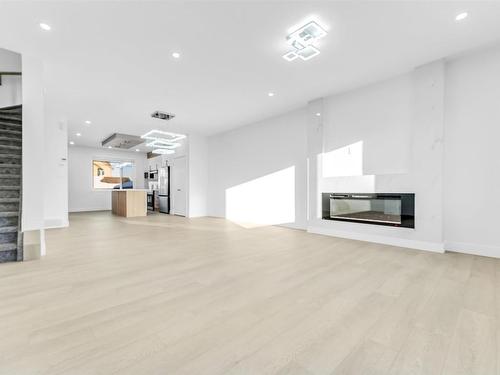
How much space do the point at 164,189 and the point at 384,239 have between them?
308 inches

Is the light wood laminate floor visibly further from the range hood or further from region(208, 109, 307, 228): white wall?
→ the range hood

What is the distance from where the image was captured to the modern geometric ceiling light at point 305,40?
268cm

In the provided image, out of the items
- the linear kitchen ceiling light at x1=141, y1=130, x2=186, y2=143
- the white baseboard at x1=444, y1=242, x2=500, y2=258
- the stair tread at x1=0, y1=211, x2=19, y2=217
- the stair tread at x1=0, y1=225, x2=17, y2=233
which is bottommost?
the white baseboard at x1=444, y1=242, x2=500, y2=258

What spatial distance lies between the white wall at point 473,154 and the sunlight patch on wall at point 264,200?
2948 millimetres

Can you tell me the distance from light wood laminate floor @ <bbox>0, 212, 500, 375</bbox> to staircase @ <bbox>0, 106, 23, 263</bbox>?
0.28 metres

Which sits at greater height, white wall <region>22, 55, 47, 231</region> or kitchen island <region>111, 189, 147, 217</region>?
white wall <region>22, 55, 47, 231</region>

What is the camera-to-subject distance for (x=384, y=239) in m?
3.93

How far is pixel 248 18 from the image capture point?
2.56 meters

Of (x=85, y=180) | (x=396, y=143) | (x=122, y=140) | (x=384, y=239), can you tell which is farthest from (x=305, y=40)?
(x=85, y=180)

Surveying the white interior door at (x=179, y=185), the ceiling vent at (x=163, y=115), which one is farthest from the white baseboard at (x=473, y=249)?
the white interior door at (x=179, y=185)

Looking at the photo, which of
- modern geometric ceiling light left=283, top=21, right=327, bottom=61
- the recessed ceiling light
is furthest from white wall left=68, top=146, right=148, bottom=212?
modern geometric ceiling light left=283, top=21, right=327, bottom=61

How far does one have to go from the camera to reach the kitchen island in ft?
25.7

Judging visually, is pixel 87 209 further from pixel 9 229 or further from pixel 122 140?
pixel 9 229

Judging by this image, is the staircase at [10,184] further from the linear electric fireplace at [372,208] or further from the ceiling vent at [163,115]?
the linear electric fireplace at [372,208]
